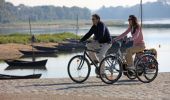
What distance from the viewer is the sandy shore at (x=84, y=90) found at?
9.72 m

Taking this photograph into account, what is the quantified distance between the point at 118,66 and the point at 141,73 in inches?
28.9

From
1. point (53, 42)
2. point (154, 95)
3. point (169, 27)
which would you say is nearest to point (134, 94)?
point (154, 95)

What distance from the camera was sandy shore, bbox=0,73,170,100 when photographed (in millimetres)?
9719

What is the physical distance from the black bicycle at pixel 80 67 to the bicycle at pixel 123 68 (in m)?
0.30

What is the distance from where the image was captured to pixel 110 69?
12.0 meters

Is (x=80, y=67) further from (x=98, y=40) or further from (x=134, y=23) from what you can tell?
(x=134, y=23)

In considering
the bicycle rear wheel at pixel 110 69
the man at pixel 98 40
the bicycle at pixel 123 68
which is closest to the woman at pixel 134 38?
the bicycle at pixel 123 68

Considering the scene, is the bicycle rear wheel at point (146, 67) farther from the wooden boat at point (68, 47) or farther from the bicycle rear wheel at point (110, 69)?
the wooden boat at point (68, 47)

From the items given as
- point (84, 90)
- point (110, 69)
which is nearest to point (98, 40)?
point (110, 69)

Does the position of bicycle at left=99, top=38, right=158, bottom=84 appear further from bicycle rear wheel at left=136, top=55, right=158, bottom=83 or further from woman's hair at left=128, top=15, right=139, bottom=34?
woman's hair at left=128, top=15, right=139, bottom=34

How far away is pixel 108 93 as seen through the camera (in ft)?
33.8

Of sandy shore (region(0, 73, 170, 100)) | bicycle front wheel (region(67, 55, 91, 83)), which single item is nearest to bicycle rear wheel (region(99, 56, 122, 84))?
sandy shore (region(0, 73, 170, 100))

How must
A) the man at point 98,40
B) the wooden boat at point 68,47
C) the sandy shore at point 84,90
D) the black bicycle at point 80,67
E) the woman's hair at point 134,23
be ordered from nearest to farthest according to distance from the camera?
the sandy shore at point 84,90, the black bicycle at point 80,67, the man at point 98,40, the woman's hair at point 134,23, the wooden boat at point 68,47

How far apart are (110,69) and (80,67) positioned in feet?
2.60
